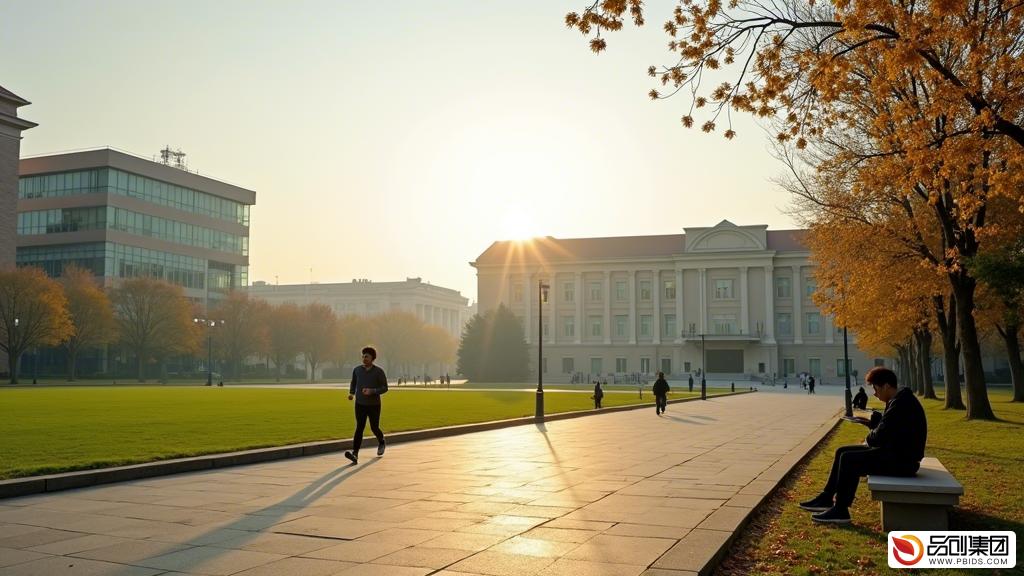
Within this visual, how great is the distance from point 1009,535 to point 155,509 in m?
8.25

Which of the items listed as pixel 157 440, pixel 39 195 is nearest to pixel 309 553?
pixel 157 440

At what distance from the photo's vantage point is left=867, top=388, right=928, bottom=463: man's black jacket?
8000mm

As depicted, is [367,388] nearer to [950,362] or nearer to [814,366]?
[950,362]

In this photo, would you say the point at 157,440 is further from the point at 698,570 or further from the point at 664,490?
the point at 698,570

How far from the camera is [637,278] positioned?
343 feet

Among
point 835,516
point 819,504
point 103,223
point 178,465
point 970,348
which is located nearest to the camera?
point 835,516

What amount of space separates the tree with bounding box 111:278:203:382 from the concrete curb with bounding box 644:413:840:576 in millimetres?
73179

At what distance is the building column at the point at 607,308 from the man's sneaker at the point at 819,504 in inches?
3773

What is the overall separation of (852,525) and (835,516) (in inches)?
6.8

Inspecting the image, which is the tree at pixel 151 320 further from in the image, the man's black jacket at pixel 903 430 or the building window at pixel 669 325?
Result: the man's black jacket at pixel 903 430

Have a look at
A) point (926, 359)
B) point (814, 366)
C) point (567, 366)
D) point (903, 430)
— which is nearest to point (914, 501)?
point (903, 430)

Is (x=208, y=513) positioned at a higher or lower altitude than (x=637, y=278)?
lower

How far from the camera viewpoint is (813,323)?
3829 inches

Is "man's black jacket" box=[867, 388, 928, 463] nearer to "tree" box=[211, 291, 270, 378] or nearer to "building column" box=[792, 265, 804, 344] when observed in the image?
"tree" box=[211, 291, 270, 378]
